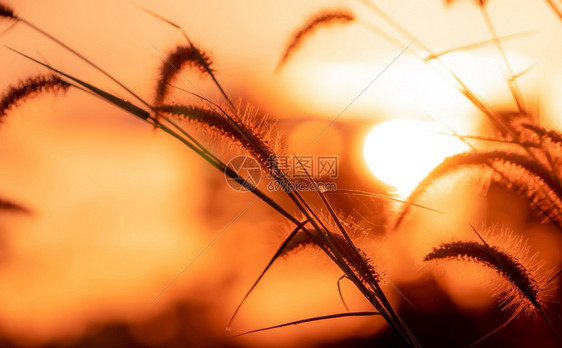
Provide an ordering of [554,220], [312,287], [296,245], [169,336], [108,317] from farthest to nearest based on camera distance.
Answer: [169,336]
[108,317]
[312,287]
[296,245]
[554,220]

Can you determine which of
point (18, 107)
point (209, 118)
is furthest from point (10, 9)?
point (209, 118)

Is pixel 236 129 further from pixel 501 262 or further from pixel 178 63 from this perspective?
pixel 501 262

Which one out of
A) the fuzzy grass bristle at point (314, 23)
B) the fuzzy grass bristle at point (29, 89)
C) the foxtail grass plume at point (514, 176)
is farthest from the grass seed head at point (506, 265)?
the fuzzy grass bristle at point (29, 89)

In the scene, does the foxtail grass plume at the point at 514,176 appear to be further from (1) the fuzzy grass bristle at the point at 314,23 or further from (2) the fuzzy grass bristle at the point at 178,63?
(2) the fuzzy grass bristle at the point at 178,63

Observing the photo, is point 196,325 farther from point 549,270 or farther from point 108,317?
Answer: point 549,270

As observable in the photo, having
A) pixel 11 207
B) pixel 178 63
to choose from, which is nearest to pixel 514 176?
pixel 178 63

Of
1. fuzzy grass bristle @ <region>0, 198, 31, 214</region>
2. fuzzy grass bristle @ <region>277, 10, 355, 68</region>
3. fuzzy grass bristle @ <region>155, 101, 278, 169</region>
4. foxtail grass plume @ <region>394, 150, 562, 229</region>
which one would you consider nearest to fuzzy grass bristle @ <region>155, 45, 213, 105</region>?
fuzzy grass bristle @ <region>155, 101, 278, 169</region>

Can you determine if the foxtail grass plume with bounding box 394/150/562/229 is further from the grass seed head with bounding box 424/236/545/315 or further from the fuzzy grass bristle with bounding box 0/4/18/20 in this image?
the fuzzy grass bristle with bounding box 0/4/18/20
